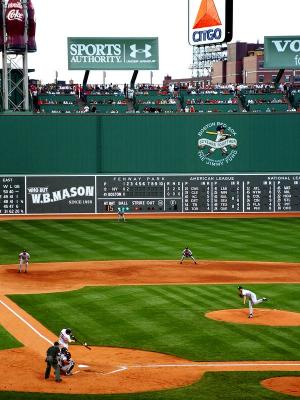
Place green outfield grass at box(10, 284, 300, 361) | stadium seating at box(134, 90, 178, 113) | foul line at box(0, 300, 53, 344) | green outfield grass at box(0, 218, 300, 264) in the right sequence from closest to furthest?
green outfield grass at box(10, 284, 300, 361), foul line at box(0, 300, 53, 344), green outfield grass at box(0, 218, 300, 264), stadium seating at box(134, 90, 178, 113)

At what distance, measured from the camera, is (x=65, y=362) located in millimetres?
23891

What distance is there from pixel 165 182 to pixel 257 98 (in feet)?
42.8

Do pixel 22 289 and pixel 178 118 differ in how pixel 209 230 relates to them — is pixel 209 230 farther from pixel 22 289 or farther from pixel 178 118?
pixel 22 289

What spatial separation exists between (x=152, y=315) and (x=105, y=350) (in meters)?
5.47

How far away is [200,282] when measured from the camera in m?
40.6

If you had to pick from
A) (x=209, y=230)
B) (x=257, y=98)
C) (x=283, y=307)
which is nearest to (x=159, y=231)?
(x=209, y=230)

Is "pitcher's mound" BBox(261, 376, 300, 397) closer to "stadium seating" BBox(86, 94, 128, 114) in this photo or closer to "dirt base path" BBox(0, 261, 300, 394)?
"dirt base path" BBox(0, 261, 300, 394)

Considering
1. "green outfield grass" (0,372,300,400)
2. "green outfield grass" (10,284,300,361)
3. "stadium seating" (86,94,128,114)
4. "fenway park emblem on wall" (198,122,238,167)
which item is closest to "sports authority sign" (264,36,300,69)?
"fenway park emblem on wall" (198,122,238,167)

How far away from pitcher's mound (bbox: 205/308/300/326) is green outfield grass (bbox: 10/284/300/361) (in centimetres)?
60

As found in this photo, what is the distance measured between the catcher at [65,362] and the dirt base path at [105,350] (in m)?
0.26

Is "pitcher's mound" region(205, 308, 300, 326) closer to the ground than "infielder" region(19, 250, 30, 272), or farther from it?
closer to the ground

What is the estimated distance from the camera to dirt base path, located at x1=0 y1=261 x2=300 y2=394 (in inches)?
919

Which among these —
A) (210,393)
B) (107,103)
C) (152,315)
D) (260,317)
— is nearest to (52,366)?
(210,393)

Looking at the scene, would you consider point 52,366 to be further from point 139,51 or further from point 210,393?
point 139,51
